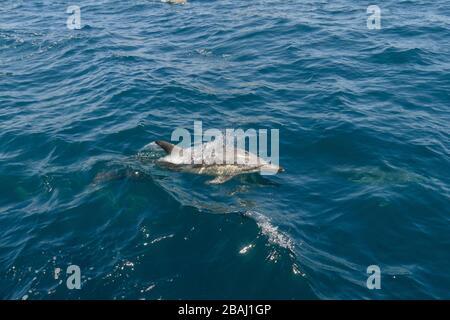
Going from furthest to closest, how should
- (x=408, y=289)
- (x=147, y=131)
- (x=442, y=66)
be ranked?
1. (x=442, y=66)
2. (x=147, y=131)
3. (x=408, y=289)

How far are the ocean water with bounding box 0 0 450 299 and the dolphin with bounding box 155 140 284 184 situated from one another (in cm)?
39

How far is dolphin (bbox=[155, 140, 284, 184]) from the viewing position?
1667 cm

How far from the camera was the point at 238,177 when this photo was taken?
16.7 meters

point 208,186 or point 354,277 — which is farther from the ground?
point 208,186

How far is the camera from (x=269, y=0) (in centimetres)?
3869

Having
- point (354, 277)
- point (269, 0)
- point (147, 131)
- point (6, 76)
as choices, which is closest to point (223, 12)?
point (269, 0)

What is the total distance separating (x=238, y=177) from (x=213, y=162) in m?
1.11

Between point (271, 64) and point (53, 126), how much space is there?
12.5 metres
